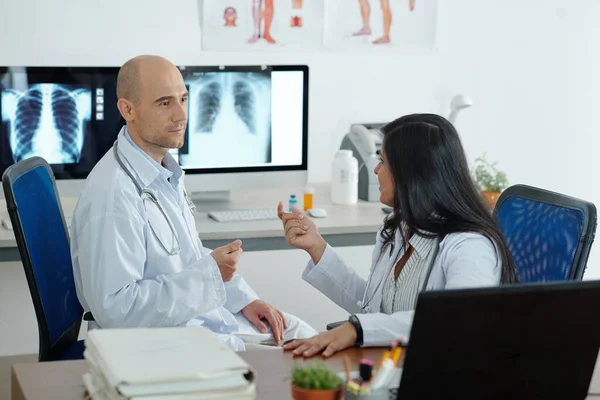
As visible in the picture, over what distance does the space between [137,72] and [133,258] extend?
504mm

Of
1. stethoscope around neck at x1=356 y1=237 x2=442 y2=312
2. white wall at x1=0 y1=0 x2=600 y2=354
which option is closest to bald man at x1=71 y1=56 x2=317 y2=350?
stethoscope around neck at x1=356 y1=237 x2=442 y2=312

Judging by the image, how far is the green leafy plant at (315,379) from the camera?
1416 millimetres

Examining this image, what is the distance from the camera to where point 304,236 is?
2279 millimetres

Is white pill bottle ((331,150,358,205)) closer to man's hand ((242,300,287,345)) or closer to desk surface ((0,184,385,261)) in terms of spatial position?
desk surface ((0,184,385,261))

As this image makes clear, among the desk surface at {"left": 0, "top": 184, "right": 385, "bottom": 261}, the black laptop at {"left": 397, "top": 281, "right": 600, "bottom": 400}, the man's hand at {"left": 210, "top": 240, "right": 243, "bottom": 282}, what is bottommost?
the desk surface at {"left": 0, "top": 184, "right": 385, "bottom": 261}

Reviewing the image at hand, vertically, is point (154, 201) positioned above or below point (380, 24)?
below

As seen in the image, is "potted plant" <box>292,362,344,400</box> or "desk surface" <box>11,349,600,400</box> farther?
"desk surface" <box>11,349,600,400</box>

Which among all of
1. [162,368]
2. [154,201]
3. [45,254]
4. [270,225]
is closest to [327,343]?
[162,368]

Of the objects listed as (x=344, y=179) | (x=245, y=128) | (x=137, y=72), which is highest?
(x=137, y=72)

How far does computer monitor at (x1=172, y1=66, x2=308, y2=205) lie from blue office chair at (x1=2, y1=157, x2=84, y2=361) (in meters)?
0.98

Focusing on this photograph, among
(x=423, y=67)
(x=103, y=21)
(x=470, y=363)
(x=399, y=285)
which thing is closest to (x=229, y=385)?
(x=470, y=363)

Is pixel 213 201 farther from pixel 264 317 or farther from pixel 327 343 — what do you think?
pixel 327 343

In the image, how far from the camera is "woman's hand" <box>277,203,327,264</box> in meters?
2.27

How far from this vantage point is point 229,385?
1435 mm
